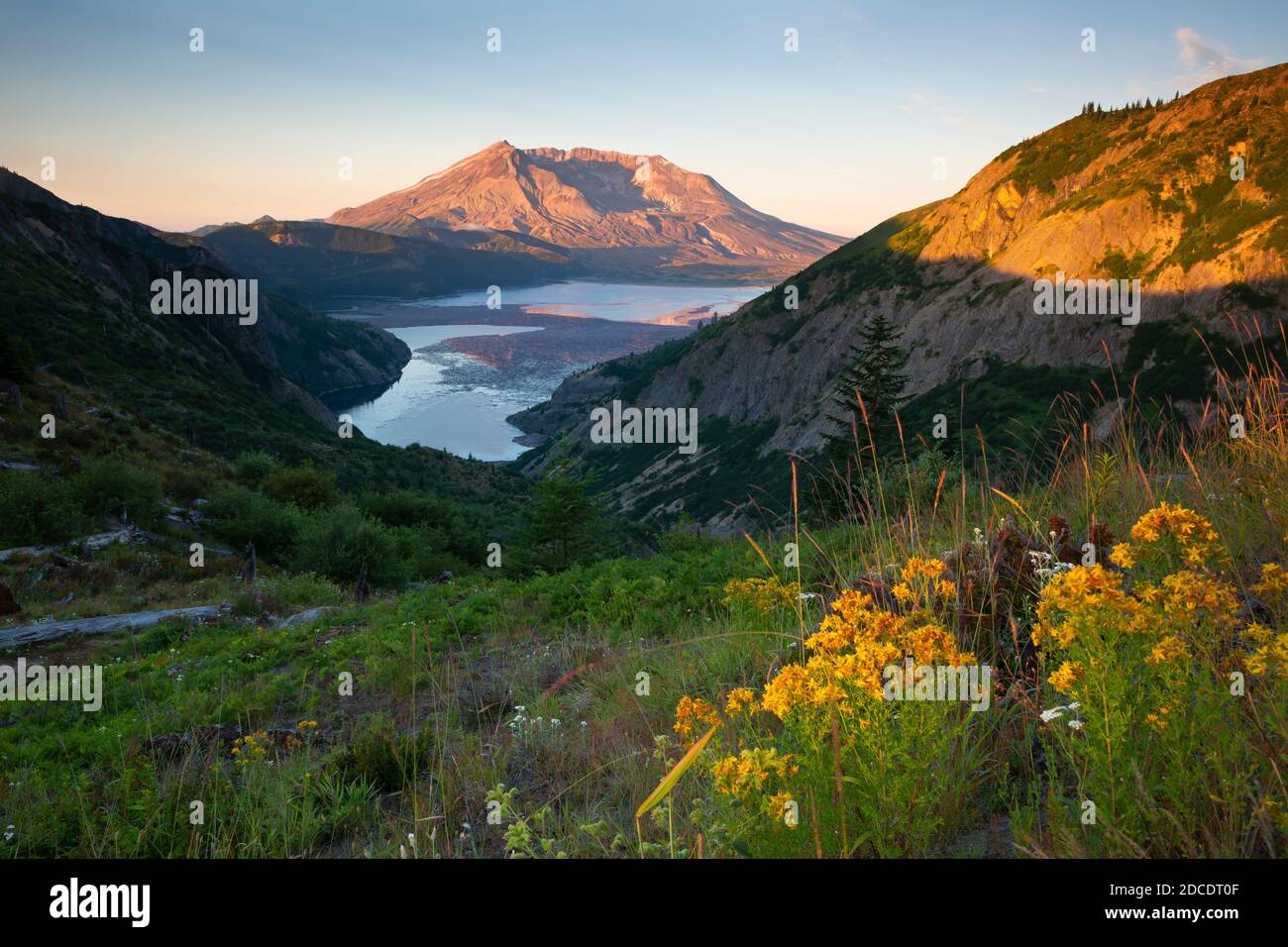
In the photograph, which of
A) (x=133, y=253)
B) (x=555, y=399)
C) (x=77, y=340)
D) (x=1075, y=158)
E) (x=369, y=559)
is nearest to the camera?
(x=369, y=559)

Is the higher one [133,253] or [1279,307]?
[133,253]

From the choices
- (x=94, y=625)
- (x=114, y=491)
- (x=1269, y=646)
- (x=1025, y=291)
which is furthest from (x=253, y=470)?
(x=1025, y=291)

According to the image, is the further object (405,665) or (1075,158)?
(1075,158)

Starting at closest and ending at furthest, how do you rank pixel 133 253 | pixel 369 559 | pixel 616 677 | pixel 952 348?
pixel 616 677 → pixel 369 559 → pixel 952 348 → pixel 133 253

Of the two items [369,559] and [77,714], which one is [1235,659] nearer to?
[77,714]

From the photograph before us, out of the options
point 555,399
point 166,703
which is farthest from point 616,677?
point 555,399

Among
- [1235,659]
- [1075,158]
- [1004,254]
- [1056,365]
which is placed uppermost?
[1075,158]
